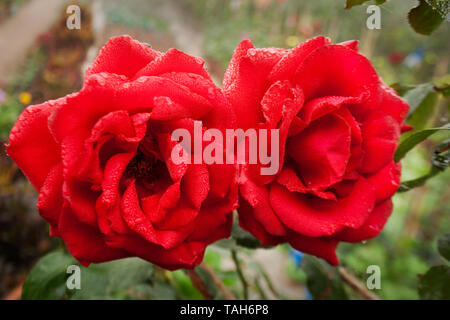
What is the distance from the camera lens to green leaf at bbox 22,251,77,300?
457mm

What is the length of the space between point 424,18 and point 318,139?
17 centimetres

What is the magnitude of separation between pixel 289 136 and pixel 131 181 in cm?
12

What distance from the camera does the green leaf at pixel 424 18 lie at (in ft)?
1.11

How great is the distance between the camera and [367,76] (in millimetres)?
276

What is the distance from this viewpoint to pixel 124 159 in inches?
9.8

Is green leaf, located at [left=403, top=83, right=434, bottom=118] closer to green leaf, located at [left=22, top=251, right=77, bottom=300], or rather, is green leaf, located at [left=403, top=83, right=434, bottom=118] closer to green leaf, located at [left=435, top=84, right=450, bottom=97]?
green leaf, located at [left=435, top=84, right=450, bottom=97]

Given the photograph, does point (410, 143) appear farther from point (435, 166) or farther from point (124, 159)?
point (124, 159)

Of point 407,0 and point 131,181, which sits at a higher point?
point 407,0

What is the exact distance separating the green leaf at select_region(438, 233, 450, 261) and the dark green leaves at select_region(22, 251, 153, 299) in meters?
0.32

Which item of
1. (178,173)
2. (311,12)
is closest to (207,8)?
(311,12)

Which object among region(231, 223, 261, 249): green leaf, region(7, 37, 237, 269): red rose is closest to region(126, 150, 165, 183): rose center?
region(7, 37, 237, 269): red rose

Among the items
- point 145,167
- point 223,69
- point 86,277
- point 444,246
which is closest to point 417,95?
point 444,246

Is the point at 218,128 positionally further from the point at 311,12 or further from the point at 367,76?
the point at 311,12

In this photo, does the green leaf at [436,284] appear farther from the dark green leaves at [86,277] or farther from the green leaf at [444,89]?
the dark green leaves at [86,277]
